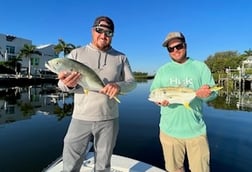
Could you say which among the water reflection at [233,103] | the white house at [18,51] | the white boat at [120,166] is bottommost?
the water reflection at [233,103]

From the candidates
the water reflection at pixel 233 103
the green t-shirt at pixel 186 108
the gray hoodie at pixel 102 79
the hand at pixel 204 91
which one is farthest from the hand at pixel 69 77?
the water reflection at pixel 233 103

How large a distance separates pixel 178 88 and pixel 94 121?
116cm

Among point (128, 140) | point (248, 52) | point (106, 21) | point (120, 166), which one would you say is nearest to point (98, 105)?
point (106, 21)

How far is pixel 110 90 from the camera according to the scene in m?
2.85

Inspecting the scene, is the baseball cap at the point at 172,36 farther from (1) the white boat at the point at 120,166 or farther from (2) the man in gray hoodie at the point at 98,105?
(1) the white boat at the point at 120,166

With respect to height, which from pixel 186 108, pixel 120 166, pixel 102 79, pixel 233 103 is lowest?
pixel 233 103

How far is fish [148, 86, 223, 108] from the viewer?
10.9 feet

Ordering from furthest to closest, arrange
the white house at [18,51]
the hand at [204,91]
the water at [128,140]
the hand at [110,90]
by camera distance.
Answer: the white house at [18,51] < the water at [128,140] < the hand at [204,91] < the hand at [110,90]

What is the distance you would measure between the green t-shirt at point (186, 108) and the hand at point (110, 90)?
100cm

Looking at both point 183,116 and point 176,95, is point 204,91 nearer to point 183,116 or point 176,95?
point 176,95

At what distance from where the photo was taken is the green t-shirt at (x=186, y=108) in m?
3.42

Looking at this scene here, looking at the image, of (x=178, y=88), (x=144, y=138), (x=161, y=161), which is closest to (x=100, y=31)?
(x=178, y=88)

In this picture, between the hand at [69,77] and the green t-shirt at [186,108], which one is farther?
the green t-shirt at [186,108]

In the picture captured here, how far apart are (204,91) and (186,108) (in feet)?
1.27
